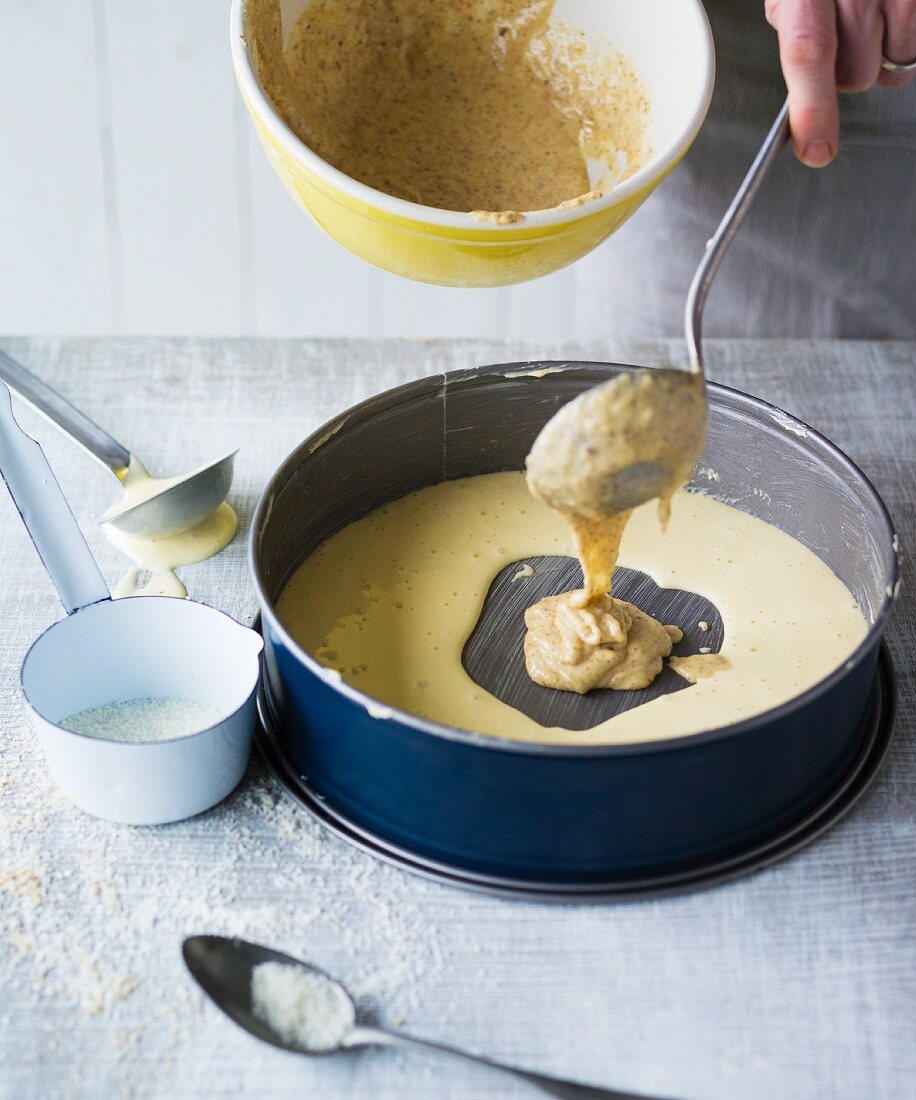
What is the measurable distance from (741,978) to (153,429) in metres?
1.05

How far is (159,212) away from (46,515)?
5.23ft

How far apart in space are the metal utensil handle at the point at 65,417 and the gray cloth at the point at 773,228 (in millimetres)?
877

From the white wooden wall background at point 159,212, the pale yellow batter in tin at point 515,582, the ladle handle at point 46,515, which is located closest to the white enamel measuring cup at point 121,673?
the ladle handle at point 46,515

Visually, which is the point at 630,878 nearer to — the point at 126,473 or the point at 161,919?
the point at 161,919

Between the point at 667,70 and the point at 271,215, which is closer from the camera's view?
the point at 667,70

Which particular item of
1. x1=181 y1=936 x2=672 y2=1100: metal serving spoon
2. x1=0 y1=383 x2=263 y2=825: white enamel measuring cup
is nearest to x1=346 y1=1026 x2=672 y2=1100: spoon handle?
x1=181 y1=936 x2=672 y2=1100: metal serving spoon

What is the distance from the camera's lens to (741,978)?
1.01 m

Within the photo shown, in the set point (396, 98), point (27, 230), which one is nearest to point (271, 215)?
point (27, 230)

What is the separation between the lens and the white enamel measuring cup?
1.07m

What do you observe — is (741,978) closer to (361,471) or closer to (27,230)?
(361,471)

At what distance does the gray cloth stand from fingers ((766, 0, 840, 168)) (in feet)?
1.54

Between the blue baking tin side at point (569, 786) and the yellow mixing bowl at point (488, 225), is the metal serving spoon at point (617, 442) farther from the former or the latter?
the blue baking tin side at point (569, 786)

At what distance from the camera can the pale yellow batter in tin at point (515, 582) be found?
1268 mm

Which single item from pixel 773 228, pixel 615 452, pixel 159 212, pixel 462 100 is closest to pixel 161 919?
pixel 615 452
